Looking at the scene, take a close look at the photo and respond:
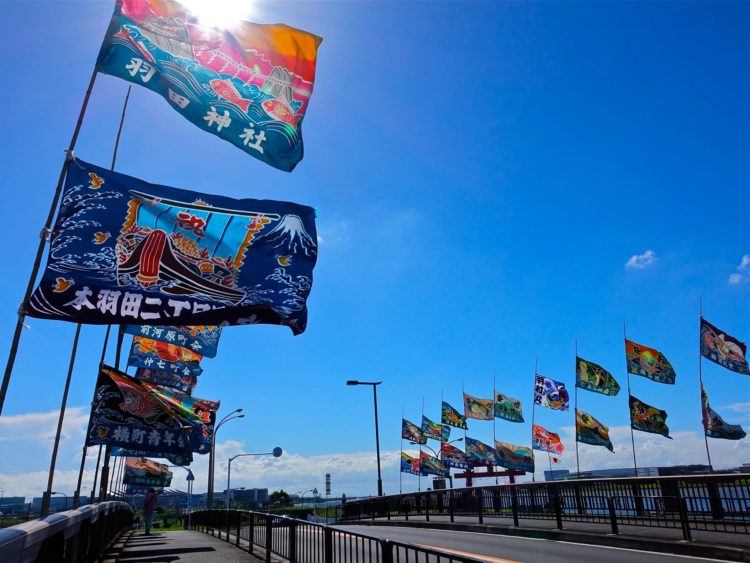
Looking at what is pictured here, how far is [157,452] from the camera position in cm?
1566

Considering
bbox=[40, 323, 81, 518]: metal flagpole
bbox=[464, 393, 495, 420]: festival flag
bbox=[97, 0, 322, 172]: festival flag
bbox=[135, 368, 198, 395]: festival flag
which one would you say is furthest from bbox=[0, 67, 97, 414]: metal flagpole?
bbox=[464, 393, 495, 420]: festival flag

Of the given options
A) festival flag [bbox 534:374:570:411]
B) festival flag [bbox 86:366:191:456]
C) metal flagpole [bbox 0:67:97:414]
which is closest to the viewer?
metal flagpole [bbox 0:67:97:414]

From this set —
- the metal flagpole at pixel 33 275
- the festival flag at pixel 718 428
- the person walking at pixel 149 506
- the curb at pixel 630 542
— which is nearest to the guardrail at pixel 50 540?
the metal flagpole at pixel 33 275

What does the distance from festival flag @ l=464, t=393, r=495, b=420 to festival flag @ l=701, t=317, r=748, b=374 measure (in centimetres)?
2441

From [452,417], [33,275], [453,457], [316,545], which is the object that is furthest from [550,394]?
[33,275]

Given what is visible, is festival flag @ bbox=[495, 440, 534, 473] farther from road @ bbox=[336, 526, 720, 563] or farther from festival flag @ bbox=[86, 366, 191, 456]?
festival flag @ bbox=[86, 366, 191, 456]

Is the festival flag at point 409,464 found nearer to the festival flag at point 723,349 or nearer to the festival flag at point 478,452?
the festival flag at point 478,452

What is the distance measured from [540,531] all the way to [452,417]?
1353 inches

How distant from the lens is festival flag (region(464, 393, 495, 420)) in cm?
4781

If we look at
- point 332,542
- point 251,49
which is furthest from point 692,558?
point 251,49

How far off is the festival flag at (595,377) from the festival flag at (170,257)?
2681 cm

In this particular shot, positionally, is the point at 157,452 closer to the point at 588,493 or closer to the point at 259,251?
the point at 259,251

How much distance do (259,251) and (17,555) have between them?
206 inches

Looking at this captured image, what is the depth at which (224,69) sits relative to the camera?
8555 mm
